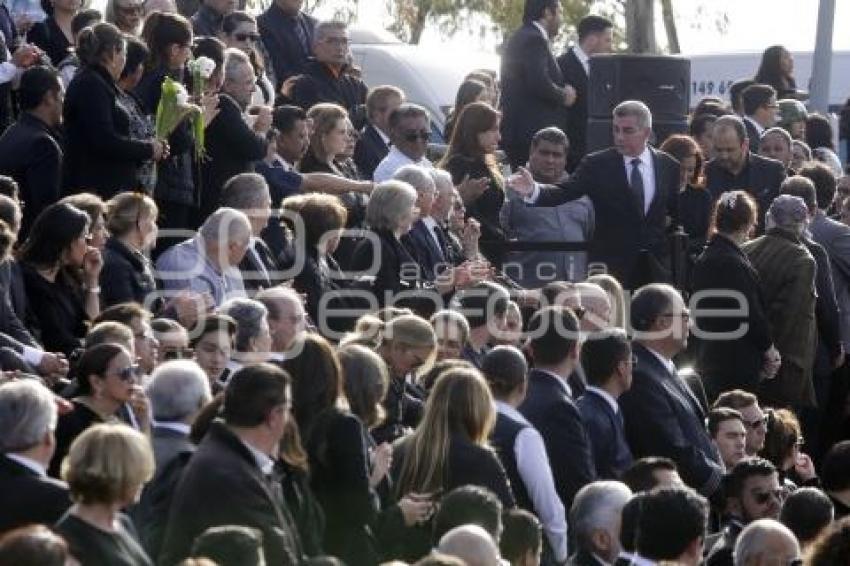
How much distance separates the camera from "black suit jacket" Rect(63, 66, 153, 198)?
12914 mm

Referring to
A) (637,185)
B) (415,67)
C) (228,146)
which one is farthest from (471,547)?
(415,67)

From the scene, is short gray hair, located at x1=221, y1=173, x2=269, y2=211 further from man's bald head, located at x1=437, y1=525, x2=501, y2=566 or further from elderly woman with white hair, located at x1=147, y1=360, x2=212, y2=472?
man's bald head, located at x1=437, y1=525, x2=501, y2=566

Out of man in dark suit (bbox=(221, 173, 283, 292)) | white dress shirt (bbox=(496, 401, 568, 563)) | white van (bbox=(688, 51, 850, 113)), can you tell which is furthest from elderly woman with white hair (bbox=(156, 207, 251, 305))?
white van (bbox=(688, 51, 850, 113))

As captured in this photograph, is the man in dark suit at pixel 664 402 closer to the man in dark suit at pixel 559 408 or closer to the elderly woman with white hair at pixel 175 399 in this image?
the man in dark suit at pixel 559 408

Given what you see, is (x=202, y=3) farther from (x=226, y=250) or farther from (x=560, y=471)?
(x=560, y=471)

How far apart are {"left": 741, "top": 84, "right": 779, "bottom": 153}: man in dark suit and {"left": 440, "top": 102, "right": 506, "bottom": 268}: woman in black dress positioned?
162 inches

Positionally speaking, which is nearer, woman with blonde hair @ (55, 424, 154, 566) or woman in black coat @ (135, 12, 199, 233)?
woman with blonde hair @ (55, 424, 154, 566)

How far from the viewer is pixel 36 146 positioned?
12891 millimetres

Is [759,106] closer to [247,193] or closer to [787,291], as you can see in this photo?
[787,291]

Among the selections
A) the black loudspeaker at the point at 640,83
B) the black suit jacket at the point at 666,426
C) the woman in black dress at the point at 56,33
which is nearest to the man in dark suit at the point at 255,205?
the black suit jacket at the point at 666,426

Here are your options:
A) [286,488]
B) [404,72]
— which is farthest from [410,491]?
[404,72]

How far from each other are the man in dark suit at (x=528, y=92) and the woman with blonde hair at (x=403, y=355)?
6.75m

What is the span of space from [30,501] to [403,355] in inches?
108

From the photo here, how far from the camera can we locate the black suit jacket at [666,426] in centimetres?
1200
